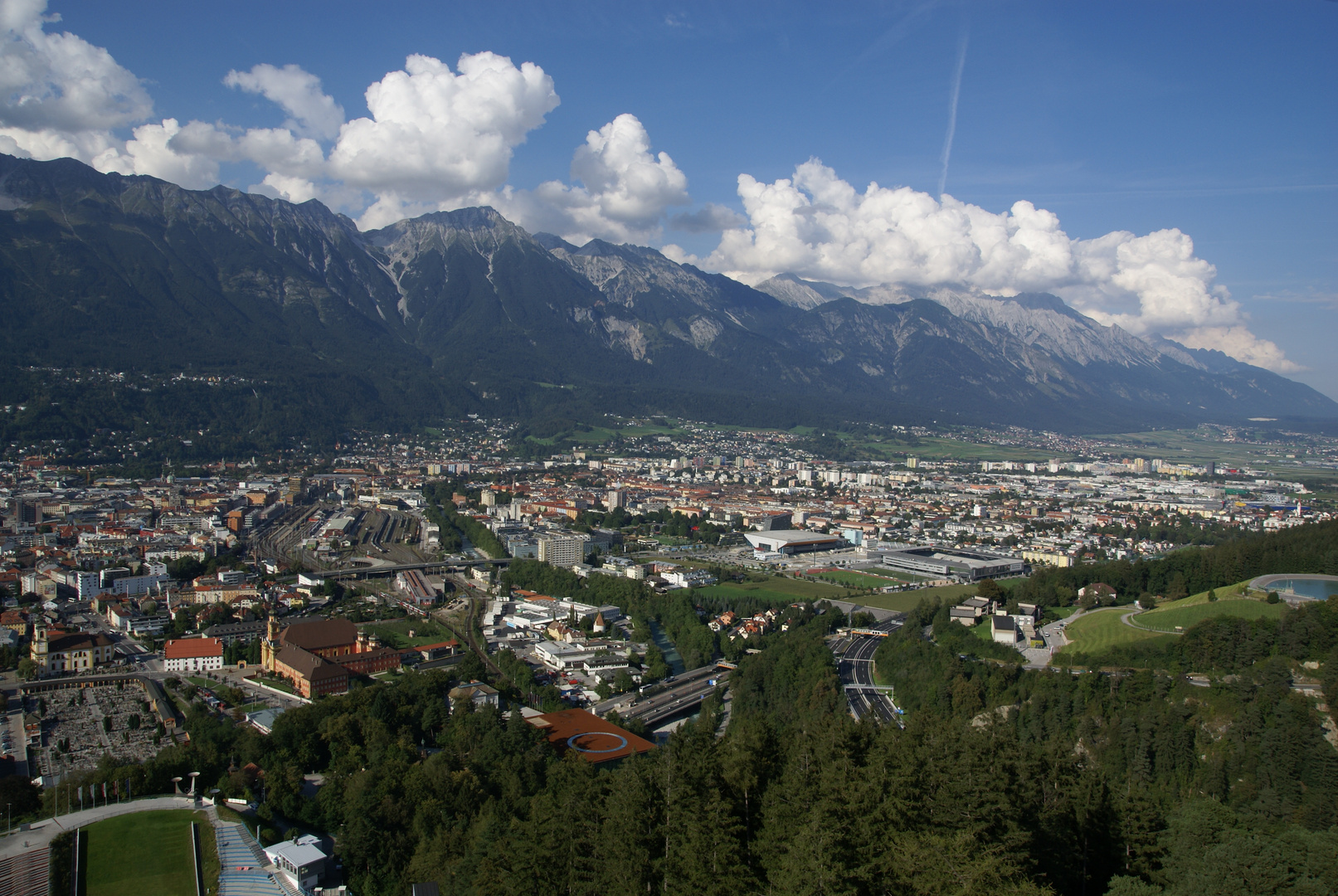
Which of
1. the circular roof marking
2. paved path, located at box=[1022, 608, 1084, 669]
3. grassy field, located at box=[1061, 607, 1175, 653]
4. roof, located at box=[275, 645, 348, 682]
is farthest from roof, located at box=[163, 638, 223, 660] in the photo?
grassy field, located at box=[1061, 607, 1175, 653]

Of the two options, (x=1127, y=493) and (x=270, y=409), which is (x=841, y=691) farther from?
(x=270, y=409)

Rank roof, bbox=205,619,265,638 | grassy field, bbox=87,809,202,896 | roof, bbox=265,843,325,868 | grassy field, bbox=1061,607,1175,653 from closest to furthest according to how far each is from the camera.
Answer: grassy field, bbox=87,809,202,896
roof, bbox=265,843,325,868
grassy field, bbox=1061,607,1175,653
roof, bbox=205,619,265,638

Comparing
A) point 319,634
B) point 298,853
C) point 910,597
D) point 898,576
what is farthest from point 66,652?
point 898,576

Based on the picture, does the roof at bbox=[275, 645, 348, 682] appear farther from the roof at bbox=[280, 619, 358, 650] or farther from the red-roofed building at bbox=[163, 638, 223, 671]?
the red-roofed building at bbox=[163, 638, 223, 671]

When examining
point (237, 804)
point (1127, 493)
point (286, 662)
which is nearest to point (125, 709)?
point (286, 662)

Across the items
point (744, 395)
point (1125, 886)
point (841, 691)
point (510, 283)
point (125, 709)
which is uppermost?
point (510, 283)

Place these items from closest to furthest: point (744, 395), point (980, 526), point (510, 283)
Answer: point (980, 526) → point (744, 395) → point (510, 283)

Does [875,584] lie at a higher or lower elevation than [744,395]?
lower
